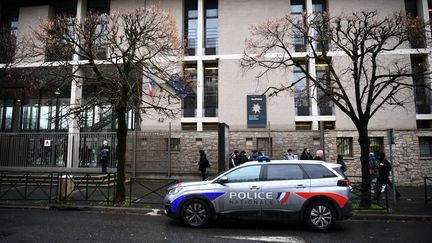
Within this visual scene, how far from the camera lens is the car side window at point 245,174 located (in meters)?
8.35

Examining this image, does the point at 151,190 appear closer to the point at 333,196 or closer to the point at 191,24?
the point at 333,196

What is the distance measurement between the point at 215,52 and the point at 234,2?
3777mm

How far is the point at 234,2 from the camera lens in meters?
23.2

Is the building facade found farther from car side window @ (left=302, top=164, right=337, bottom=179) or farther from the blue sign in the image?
car side window @ (left=302, top=164, right=337, bottom=179)

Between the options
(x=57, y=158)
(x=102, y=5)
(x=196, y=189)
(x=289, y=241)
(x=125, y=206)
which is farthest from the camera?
(x=102, y=5)

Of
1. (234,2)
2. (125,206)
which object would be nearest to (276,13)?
(234,2)

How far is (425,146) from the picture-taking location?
63.7 feet

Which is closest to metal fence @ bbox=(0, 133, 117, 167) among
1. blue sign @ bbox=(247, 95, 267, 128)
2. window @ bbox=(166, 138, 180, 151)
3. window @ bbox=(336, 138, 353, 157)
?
window @ bbox=(166, 138, 180, 151)

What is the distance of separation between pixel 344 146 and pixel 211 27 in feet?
40.9

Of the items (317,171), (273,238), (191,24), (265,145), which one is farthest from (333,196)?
(191,24)

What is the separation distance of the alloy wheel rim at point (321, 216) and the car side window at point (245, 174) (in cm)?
159

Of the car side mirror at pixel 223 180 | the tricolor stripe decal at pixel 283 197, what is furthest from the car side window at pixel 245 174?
the tricolor stripe decal at pixel 283 197

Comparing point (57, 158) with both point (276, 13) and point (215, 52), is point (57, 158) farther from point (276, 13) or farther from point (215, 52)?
point (276, 13)

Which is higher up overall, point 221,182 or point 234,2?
point 234,2
